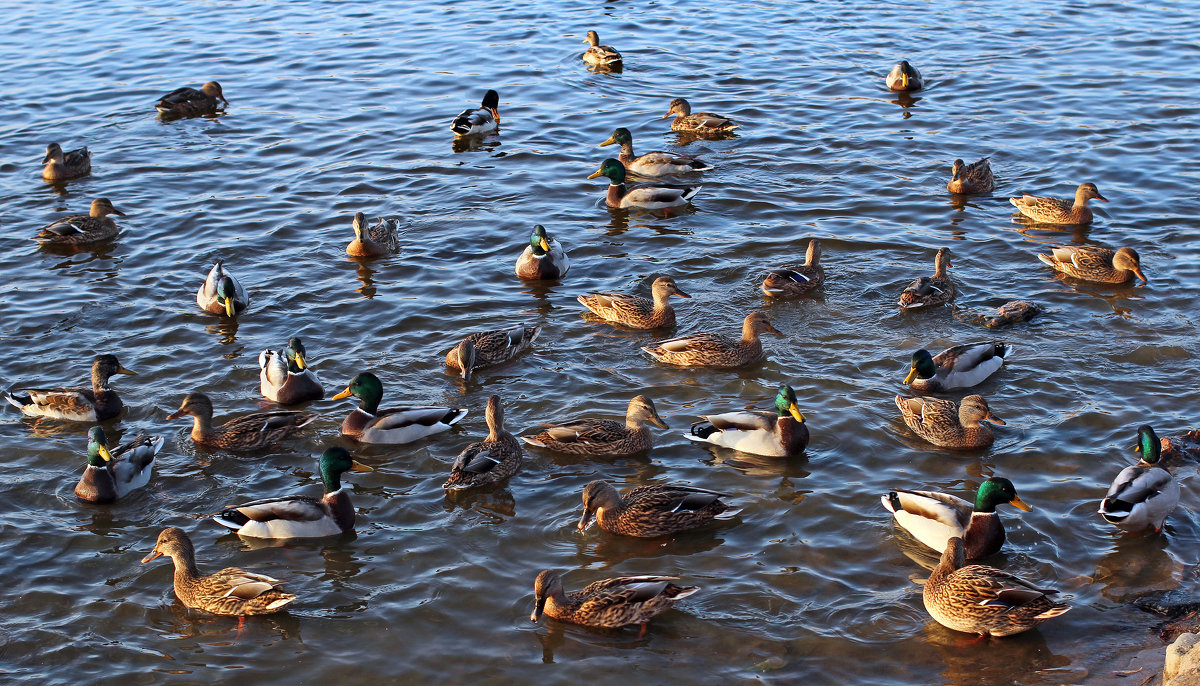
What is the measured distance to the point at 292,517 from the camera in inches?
360

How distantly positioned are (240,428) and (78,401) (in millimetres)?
1659

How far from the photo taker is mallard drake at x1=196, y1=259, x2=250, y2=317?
1280cm

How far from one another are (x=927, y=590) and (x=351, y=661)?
13.2 ft

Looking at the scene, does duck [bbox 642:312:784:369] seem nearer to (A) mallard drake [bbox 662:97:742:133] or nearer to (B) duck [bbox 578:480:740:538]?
(B) duck [bbox 578:480:740:538]

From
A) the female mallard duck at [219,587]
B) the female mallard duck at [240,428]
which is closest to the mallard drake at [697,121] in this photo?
the female mallard duck at [240,428]

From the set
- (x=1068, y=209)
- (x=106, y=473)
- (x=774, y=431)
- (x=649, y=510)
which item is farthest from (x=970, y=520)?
(x=1068, y=209)

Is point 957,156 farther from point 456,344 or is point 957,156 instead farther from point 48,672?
point 48,672

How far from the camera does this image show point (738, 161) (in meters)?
17.5

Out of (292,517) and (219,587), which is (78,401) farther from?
(219,587)

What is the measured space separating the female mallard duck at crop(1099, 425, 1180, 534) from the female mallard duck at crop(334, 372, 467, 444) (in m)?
5.56

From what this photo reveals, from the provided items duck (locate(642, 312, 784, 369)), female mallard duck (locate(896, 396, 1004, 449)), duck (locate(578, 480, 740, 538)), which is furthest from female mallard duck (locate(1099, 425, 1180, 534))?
duck (locate(642, 312, 784, 369))

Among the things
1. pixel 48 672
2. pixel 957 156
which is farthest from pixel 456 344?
pixel 957 156

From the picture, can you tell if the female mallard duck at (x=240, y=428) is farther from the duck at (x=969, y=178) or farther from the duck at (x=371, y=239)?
the duck at (x=969, y=178)

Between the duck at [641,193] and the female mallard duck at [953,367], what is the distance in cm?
557
